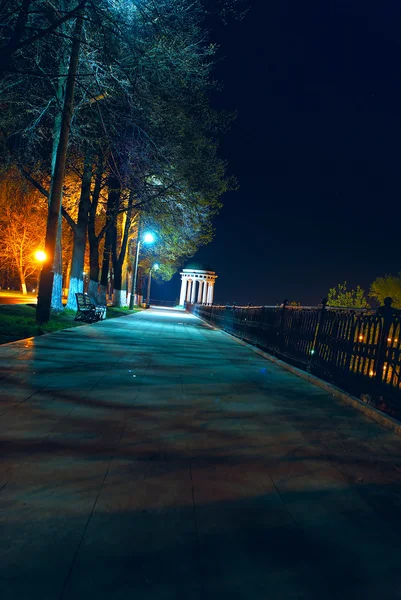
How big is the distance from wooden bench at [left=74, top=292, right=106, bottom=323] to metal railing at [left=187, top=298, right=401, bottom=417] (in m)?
8.55

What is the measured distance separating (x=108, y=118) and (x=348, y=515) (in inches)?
648

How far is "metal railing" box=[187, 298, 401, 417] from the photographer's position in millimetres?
6098

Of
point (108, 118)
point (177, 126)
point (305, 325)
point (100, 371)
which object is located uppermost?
point (177, 126)

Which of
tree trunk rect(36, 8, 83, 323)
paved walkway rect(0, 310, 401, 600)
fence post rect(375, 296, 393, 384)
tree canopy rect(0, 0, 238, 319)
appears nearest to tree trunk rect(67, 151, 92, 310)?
tree canopy rect(0, 0, 238, 319)

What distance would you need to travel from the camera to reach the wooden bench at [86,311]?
17.7 m

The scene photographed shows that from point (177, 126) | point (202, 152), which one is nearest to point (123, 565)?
point (177, 126)

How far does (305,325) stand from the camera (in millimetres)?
9750

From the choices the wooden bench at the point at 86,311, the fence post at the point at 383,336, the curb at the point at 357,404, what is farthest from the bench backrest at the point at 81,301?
the fence post at the point at 383,336

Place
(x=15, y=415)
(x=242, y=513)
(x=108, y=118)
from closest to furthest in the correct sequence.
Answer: (x=242, y=513)
(x=15, y=415)
(x=108, y=118)

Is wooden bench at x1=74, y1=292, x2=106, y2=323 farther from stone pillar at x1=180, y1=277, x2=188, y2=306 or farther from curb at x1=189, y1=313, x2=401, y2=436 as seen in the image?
stone pillar at x1=180, y1=277, x2=188, y2=306

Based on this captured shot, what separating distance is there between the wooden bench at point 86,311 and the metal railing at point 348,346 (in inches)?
337

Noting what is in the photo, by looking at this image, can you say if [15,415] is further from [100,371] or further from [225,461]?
[100,371]

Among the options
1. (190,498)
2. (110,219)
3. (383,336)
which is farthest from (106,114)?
(190,498)

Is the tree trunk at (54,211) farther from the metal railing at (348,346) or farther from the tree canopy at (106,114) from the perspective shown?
the metal railing at (348,346)
